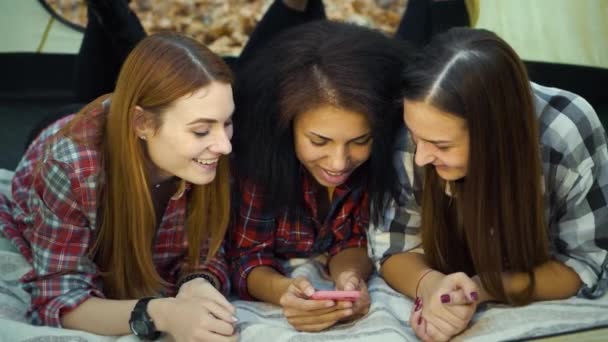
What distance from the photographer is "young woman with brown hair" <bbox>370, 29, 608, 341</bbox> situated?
112cm

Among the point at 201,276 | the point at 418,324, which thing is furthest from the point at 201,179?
the point at 418,324

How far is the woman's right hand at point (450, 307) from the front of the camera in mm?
1134

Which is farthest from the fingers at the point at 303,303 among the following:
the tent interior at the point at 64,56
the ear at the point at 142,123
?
the tent interior at the point at 64,56

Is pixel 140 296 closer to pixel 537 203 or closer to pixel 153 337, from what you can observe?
pixel 153 337

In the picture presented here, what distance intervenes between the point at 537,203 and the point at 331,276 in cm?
40

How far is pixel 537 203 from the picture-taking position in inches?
46.3

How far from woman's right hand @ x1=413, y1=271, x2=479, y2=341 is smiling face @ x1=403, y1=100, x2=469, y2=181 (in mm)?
159

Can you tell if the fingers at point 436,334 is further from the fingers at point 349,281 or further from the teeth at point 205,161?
the teeth at point 205,161

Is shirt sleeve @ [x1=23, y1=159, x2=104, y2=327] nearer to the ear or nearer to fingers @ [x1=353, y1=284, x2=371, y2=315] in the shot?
the ear

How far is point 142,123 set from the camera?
1217mm

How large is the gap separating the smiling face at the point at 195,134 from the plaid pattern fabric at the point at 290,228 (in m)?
0.14

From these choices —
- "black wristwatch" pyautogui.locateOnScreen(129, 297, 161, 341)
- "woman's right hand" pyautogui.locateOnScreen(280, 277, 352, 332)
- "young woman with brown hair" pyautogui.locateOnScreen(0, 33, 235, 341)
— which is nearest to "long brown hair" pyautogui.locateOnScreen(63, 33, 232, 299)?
"young woman with brown hair" pyautogui.locateOnScreen(0, 33, 235, 341)

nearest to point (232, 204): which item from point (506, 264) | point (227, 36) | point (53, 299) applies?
point (53, 299)

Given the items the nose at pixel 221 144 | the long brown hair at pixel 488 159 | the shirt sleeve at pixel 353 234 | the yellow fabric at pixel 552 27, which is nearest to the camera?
the long brown hair at pixel 488 159
